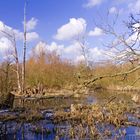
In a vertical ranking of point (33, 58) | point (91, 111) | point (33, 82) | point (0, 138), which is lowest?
point (0, 138)

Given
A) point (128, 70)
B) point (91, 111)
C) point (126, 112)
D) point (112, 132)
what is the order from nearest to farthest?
point (128, 70), point (112, 132), point (91, 111), point (126, 112)

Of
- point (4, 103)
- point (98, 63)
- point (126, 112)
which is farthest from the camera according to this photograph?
point (4, 103)

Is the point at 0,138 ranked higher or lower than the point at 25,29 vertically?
lower

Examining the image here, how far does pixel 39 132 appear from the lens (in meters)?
12.4

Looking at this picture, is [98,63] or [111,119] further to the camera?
[111,119]

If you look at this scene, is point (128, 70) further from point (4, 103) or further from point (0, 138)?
point (4, 103)

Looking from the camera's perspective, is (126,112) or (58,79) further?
(58,79)

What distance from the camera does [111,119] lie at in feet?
47.0

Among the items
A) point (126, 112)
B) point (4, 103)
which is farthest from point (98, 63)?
point (4, 103)

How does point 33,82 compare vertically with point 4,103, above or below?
above

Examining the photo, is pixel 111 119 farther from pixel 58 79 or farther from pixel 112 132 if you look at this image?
pixel 58 79

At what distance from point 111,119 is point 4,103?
7.56m

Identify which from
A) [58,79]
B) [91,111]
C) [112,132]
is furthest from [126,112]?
[58,79]

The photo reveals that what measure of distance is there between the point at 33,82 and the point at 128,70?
29572mm
